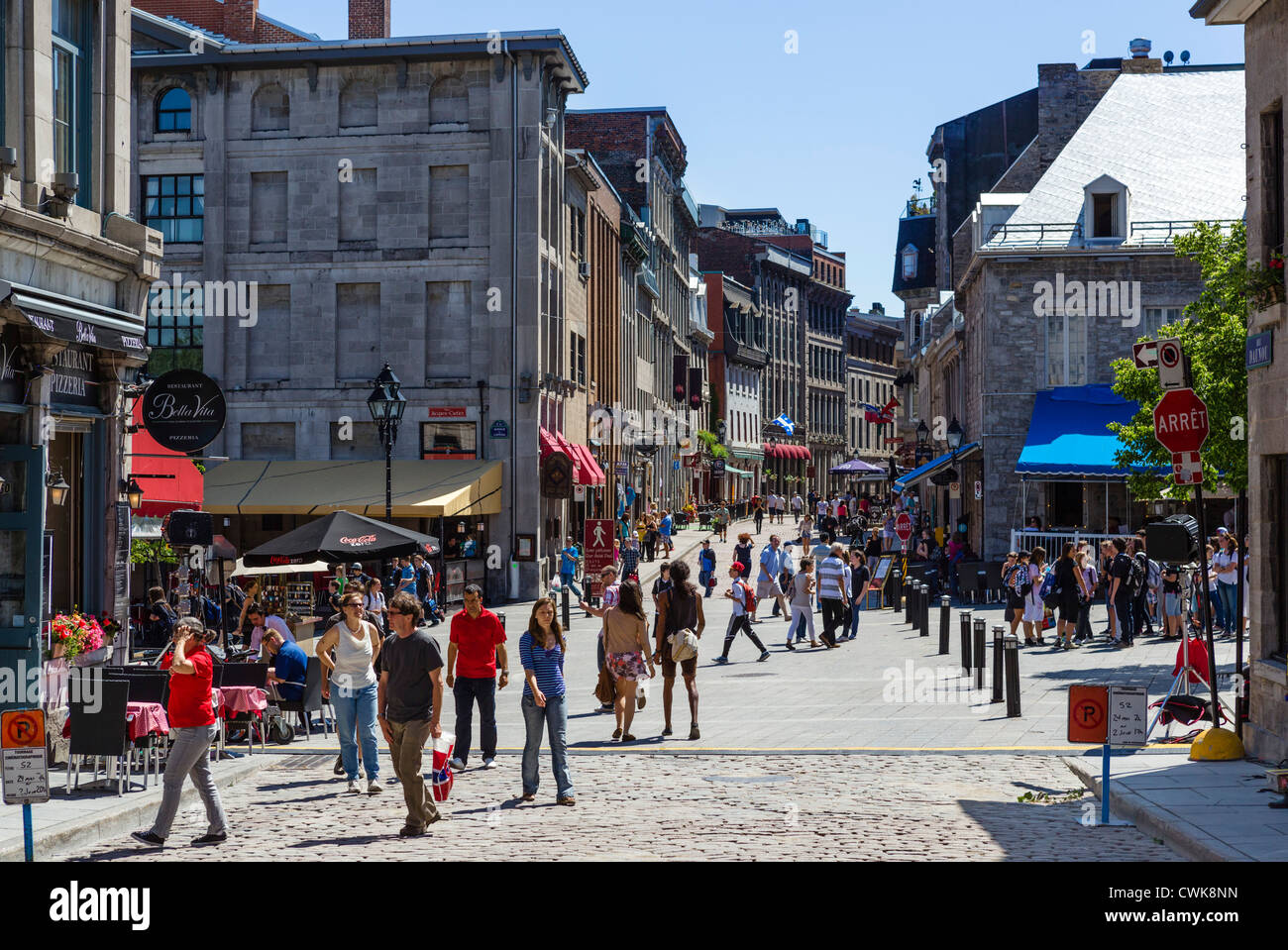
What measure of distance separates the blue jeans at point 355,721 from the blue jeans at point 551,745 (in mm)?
1356

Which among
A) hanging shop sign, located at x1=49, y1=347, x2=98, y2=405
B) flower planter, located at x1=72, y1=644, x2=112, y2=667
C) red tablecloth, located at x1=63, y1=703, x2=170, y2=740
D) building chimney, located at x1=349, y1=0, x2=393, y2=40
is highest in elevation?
building chimney, located at x1=349, y1=0, x2=393, y2=40

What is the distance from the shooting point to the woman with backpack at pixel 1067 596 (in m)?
25.2

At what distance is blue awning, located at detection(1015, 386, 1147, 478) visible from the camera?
3659cm

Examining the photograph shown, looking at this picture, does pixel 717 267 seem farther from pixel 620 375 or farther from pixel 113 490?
pixel 113 490

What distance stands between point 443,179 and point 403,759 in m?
30.3

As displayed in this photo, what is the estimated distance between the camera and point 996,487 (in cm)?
4019

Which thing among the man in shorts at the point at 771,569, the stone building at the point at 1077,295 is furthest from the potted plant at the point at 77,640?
the stone building at the point at 1077,295

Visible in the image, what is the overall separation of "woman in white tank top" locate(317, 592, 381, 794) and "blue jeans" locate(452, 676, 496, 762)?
1.14 metres

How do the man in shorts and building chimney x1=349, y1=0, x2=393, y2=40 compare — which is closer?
the man in shorts

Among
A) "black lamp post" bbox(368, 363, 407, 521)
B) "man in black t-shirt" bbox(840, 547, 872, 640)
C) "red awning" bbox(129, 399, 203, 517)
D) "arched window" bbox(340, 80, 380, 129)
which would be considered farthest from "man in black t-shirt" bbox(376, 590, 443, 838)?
"arched window" bbox(340, 80, 380, 129)

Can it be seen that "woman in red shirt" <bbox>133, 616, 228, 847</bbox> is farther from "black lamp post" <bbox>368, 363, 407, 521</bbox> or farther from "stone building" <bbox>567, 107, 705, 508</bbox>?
"stone building" <bbox>567, 107, 705, 508</bbox>

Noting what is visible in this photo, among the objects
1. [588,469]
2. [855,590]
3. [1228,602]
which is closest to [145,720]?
[855,590]

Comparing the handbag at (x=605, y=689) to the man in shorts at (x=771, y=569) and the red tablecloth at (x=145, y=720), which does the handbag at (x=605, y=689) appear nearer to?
the red tablecloth at (x=145, y=720)

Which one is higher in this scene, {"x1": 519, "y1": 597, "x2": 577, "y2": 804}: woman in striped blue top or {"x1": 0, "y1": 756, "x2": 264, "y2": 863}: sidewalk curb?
{"x1": 519, "y1": 597, "x2": 577, "y2": 804}: woman in striped blue top
